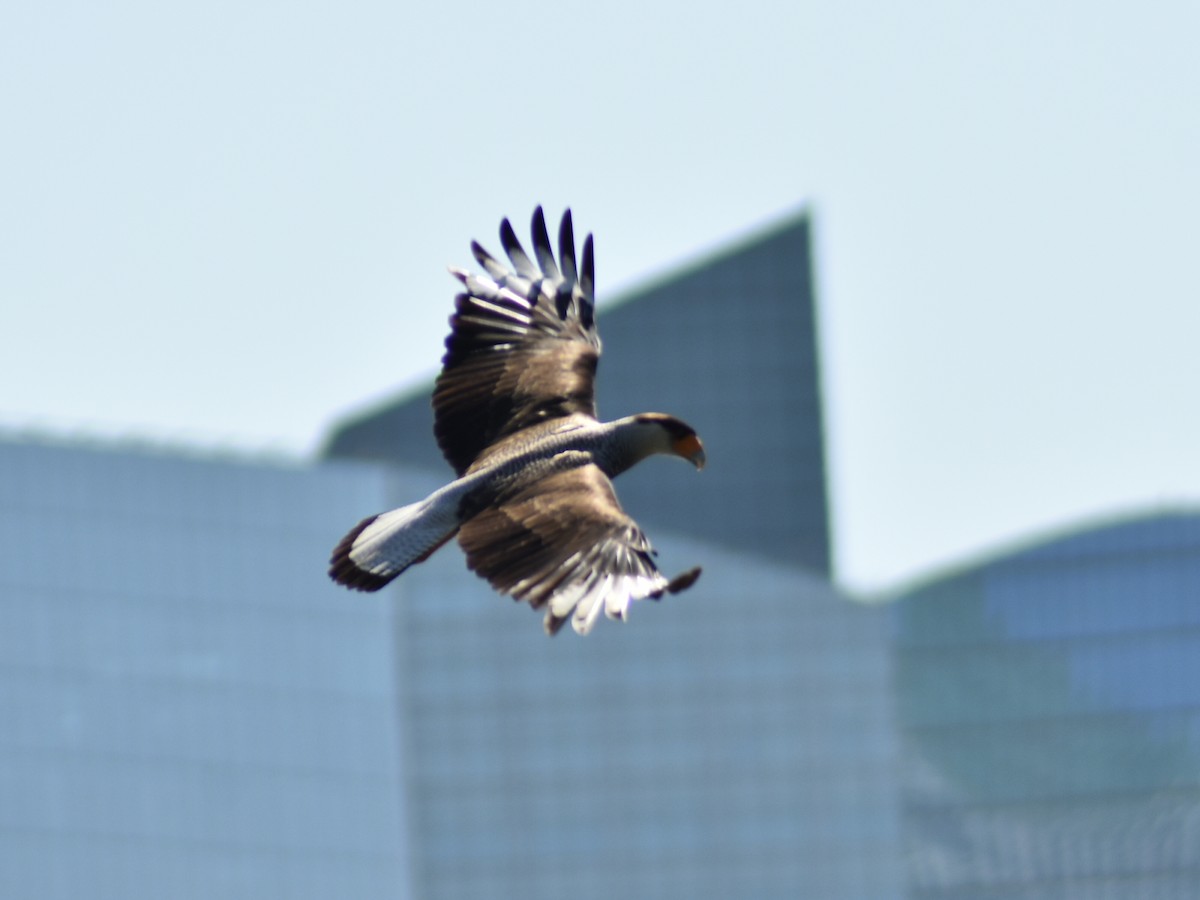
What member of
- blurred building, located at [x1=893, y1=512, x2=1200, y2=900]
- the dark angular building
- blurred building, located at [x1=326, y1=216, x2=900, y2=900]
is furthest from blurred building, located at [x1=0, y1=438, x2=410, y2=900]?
the dark angular building

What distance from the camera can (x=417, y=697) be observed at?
105 metres

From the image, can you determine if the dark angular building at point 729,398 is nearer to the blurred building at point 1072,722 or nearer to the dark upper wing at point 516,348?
the blurred building at point 1072,722

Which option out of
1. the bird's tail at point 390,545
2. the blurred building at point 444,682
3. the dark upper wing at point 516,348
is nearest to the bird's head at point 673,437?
the dark upper wing at point 516,348

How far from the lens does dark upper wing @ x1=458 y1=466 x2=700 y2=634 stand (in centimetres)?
1816

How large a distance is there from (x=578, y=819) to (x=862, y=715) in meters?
11.7

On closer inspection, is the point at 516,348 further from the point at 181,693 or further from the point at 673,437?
the point at 181,693

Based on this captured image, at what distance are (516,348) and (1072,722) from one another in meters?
81.2

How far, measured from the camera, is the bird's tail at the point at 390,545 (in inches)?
747

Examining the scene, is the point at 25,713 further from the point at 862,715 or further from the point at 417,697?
the point at 862,715

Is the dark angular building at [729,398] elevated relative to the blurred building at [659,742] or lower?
elevated

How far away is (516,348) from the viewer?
71.0ft

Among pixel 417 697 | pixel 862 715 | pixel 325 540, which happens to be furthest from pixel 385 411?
pixel 325 540

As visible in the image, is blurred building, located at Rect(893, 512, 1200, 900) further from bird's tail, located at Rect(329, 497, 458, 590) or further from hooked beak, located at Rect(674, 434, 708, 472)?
bird's tail, located at Rect(329, 497, 458, 590)

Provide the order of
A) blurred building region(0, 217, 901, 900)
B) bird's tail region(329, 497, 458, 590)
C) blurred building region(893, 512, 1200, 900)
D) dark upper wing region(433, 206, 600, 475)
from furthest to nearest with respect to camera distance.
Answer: blurred building region(893, 512, 1200, 900) → blurred building region(0, 217, 901, 900) → dark upper wing region(433, 206, 600, 475) → bird's tail region(329, 497, 458, 590)
